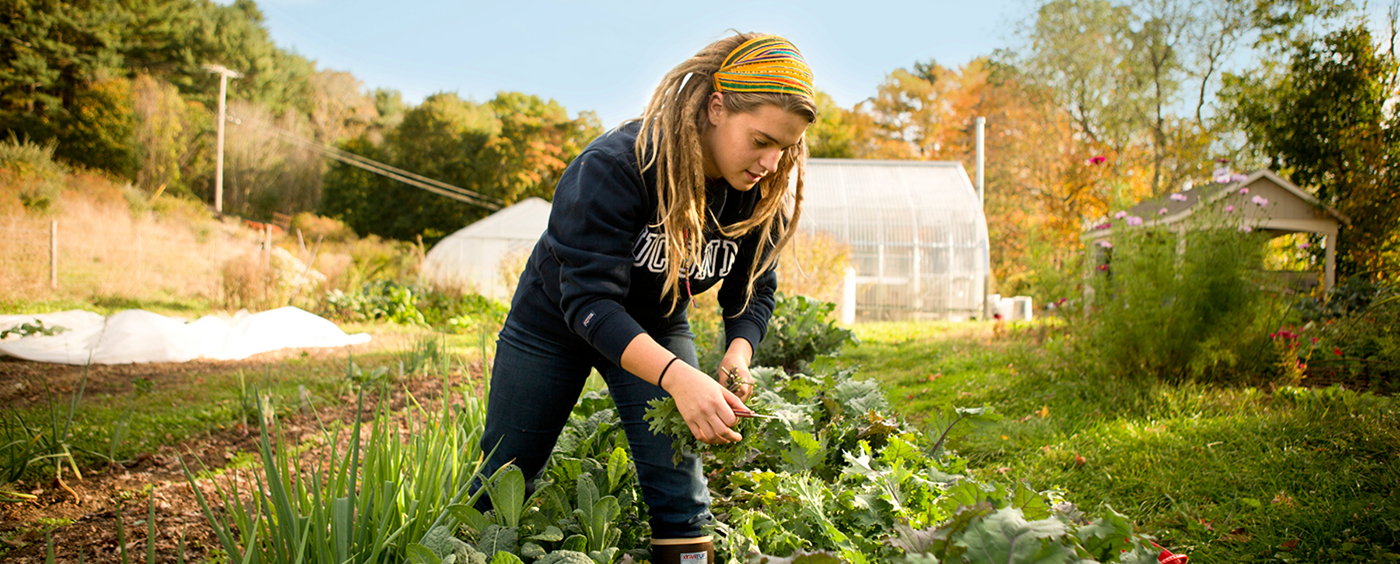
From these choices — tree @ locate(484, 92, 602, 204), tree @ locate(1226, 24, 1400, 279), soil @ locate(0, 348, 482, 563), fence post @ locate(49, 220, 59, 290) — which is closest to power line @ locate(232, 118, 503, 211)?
tree @ locate(484, 92, 602, 204)

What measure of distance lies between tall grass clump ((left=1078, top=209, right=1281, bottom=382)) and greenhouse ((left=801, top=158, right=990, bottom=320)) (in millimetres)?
8886

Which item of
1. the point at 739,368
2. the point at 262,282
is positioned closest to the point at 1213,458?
the point at 739,368

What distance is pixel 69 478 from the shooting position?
7.66 ft

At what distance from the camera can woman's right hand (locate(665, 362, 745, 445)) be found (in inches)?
49.1

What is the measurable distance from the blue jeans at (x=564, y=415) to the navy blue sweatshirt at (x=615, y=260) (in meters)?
0.06

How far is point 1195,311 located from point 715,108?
311 centimetres

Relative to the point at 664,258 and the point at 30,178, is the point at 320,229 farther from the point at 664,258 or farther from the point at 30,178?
the point at 664,258

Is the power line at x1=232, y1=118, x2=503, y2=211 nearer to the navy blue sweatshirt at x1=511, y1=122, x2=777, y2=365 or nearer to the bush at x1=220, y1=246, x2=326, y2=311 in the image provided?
the bush at x1=220, y1=246, x2=326, y2=311

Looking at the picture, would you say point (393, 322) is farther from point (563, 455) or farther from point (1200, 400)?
point (1200, 400)

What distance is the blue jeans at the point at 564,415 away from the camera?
1.65m

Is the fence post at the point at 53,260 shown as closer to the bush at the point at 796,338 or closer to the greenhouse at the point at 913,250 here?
the bush at the point at 796,338

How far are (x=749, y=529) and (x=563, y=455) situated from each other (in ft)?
2.86

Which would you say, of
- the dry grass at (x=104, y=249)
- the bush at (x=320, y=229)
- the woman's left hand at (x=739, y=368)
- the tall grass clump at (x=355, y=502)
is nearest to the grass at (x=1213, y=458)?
the woman's left hand at (x=739, y=368)

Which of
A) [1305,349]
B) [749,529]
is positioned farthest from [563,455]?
[1305,349]
